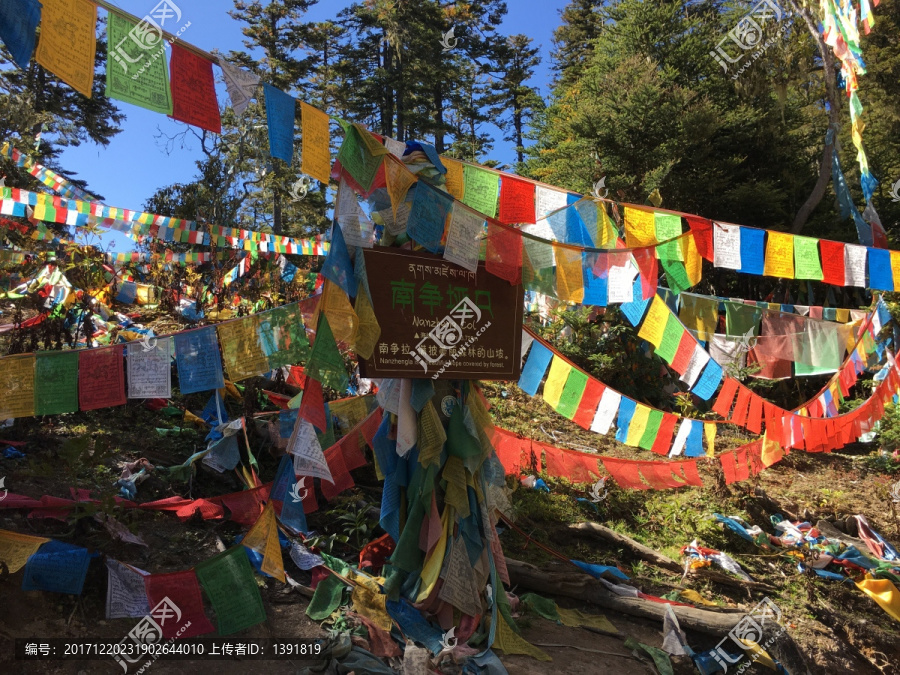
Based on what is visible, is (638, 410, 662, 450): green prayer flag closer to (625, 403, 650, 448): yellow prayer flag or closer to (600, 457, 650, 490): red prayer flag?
(625, 403, 650, 448): yellow prayer flag

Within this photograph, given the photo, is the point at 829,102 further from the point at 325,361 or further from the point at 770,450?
Result: the point at 325,361

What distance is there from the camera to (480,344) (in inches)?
199

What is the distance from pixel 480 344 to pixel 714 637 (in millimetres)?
3216

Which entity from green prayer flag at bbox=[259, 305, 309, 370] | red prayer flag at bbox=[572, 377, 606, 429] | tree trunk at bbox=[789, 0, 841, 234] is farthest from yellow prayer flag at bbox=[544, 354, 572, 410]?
tree trunk at bbox=[789, 0, 841, 234]

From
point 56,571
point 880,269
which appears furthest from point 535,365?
point 880,269

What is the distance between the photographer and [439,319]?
4.86m

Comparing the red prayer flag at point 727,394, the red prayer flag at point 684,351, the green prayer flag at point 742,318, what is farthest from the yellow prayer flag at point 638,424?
the green prayer flag at point 742,318

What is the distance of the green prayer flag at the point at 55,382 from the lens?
3.91 m

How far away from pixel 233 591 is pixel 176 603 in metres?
0.34

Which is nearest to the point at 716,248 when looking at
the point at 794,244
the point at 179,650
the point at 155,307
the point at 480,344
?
the point at 794,244

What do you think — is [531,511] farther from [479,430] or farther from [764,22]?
[764,22]

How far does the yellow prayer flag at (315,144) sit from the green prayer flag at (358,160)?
0.11 metres

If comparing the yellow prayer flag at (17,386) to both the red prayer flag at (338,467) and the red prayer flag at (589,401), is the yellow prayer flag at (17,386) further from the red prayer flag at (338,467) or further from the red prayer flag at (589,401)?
the red prayer flag at (589,401)

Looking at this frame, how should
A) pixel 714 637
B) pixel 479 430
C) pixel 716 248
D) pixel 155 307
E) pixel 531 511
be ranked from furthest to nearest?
pixel 155 307 < pixel 531 511 < pixel 716 248 < pixel 714 637 < pixel 479 430
